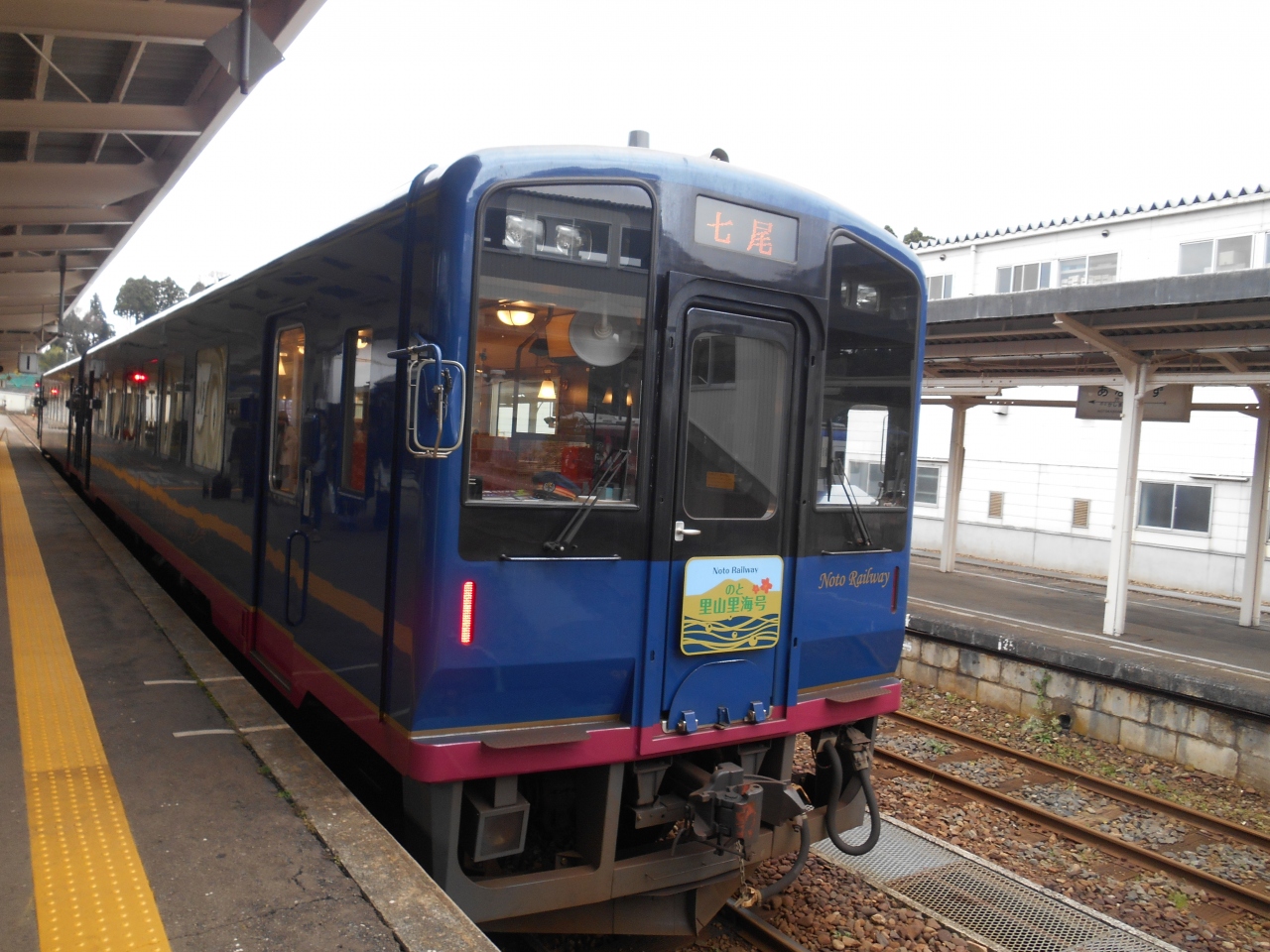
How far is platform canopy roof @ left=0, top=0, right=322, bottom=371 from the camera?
8180mm

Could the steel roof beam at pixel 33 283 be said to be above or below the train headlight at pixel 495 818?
above

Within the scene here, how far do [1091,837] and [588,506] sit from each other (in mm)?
4686

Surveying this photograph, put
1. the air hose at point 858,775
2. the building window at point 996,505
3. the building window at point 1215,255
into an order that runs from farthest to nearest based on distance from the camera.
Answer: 1. the building window at point 996,505
2. the building window at point 1215,255
3. the air hose at point 858,775

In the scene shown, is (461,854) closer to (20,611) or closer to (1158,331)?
(20,611)

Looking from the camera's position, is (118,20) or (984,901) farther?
(118,20)

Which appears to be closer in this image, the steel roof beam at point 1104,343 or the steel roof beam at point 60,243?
the steel roof beam at point 1104,343

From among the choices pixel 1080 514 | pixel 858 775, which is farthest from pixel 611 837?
pixel 1080 514

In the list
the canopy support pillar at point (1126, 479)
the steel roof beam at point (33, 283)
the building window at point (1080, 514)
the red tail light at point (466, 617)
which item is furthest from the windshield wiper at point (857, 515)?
the steel roof beam at point (33, 283)

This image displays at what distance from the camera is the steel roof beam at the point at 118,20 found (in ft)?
25.2

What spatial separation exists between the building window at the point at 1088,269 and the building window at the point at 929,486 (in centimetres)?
506

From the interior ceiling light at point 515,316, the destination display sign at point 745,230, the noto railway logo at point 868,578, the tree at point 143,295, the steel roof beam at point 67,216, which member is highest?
the tree at point 143,295

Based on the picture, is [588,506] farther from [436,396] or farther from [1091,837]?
[1091,837]

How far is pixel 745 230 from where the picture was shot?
3.60 m

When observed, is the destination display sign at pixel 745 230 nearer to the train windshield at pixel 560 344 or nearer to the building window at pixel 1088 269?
the train windshield at pixel 560 344
